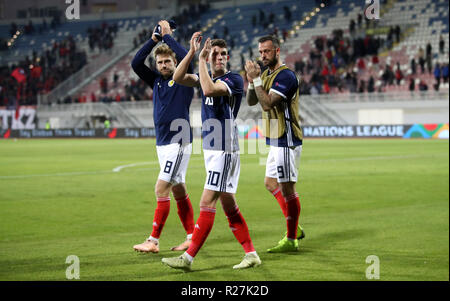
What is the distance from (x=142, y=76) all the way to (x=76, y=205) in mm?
4577

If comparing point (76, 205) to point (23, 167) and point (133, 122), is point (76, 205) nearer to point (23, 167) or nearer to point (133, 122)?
point (23, 167)

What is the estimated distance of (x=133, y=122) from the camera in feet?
157

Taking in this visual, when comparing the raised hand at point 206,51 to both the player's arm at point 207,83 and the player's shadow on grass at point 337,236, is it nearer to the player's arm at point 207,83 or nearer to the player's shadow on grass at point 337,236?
the player's arm at point 207,83

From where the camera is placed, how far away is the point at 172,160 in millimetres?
7559

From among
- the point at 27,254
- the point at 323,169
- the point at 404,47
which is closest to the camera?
the point at 27,254

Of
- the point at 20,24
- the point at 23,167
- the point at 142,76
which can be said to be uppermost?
the point at 20,24

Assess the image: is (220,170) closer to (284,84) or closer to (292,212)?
(284,84)

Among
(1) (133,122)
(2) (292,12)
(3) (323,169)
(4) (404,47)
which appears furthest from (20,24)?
(3) (323,169)

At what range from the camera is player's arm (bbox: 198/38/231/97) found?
6.14 meters

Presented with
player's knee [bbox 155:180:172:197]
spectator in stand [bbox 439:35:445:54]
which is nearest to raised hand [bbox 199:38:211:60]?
player's knee [bbox 155:180:172:197]

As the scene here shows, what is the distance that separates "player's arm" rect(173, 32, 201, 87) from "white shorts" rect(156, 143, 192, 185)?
99cm

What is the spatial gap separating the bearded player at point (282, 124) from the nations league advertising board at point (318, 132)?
29.9 metres

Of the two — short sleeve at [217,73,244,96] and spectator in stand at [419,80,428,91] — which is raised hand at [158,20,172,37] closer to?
short sleeve at [217,73,244,96]

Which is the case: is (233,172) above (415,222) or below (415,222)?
above
